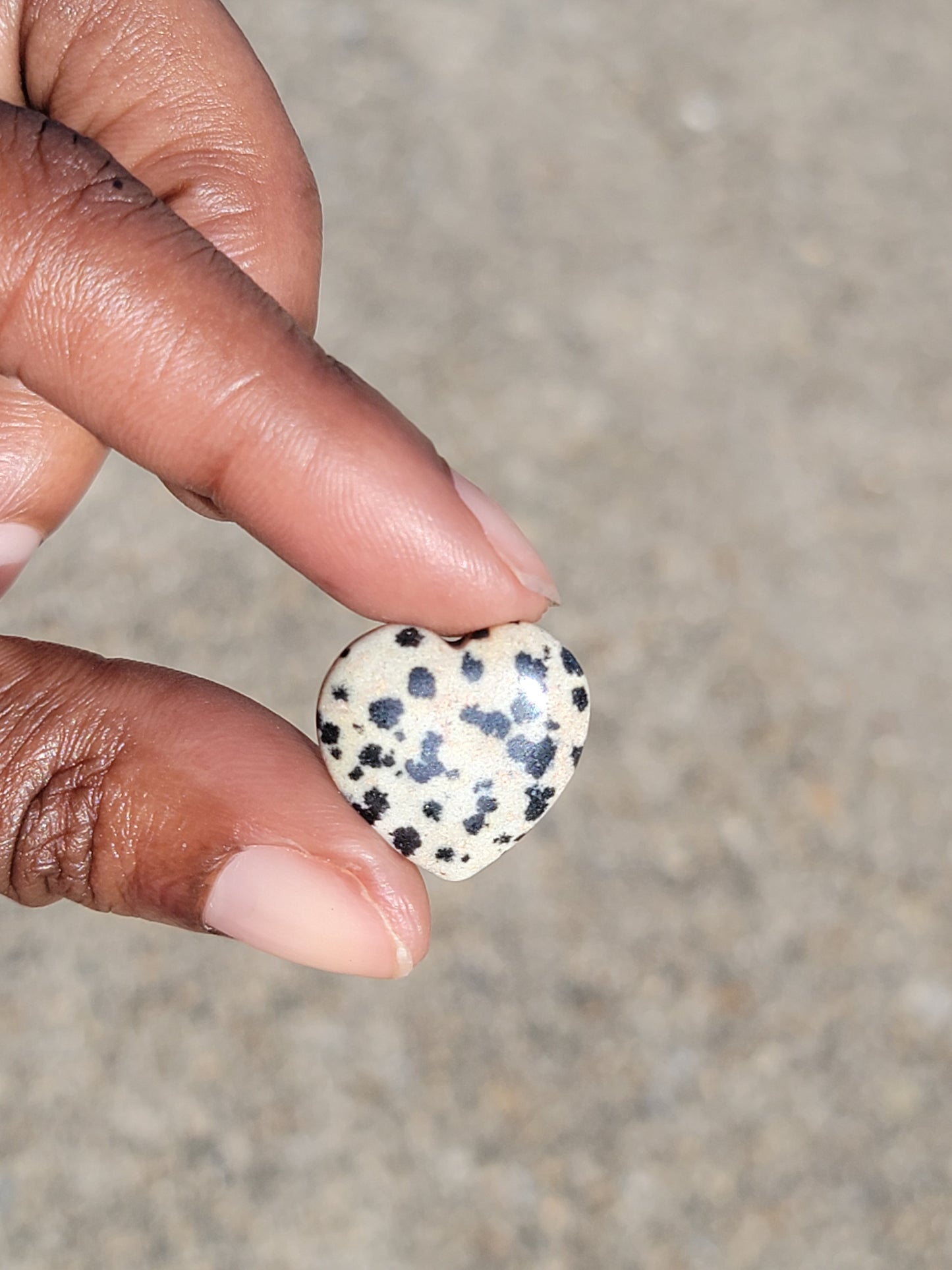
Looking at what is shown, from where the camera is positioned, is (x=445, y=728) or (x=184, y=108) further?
(x=184, y=108)

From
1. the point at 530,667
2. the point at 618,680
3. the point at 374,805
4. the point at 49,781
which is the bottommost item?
the point at 618,680

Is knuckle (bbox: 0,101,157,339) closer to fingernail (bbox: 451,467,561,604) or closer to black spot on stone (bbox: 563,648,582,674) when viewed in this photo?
fingernail (bbox: 451,467,561,604)

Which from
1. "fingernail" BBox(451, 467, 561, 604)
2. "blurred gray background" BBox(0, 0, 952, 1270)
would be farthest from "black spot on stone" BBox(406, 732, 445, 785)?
"blurred gray background" BBox(0, 0, 952, 1270)

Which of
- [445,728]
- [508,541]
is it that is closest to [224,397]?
[508,541]

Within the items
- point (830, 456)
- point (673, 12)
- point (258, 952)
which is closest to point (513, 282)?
point (830, 456)

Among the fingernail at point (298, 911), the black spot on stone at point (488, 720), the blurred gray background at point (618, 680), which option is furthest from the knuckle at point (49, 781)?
the blurred gray background at point (618, 680)

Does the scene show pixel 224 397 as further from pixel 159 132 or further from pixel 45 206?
pixel 159 132
